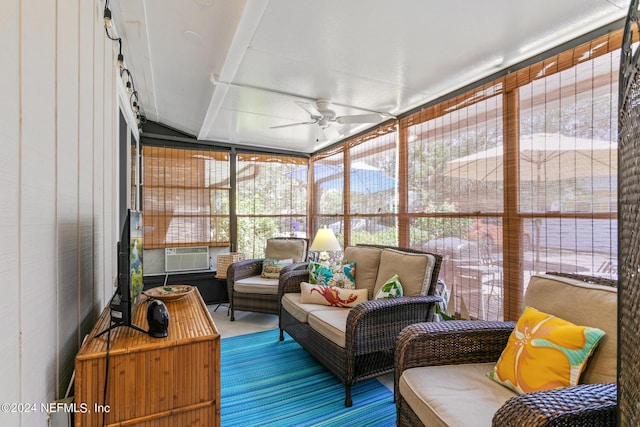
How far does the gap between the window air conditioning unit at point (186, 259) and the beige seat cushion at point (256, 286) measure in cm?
115

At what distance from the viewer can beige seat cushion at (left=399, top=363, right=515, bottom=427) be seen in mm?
1193

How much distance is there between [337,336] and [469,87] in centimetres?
232

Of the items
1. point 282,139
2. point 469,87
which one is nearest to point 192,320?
point 469,87

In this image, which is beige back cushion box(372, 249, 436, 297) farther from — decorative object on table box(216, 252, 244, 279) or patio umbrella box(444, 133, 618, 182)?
decorative object on table box(216, 252, 244, 279)

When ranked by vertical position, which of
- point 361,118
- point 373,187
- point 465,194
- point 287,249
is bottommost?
point 287,249

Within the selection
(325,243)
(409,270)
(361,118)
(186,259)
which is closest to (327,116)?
(361,118)

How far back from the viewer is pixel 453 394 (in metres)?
1.32

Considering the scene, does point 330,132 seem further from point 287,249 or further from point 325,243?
point 287,249

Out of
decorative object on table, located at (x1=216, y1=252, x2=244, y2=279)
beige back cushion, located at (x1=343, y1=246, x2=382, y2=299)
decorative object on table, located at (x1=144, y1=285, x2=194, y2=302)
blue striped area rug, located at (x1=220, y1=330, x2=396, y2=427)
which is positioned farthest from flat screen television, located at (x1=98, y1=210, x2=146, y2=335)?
decorative object on table, located at (x1=216, y1=252, x2=244, y2=279)

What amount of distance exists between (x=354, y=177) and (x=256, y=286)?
6.13 feet

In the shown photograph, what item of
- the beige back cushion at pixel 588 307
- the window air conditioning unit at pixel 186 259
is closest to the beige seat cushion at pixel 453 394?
the beige back cushion at pixel 588 307

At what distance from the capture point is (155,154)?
170 inches

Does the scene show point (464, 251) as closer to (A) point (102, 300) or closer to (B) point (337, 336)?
(B) point (337, 336)

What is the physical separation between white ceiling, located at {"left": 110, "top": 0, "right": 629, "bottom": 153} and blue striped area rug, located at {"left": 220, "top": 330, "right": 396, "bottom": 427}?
239cm
